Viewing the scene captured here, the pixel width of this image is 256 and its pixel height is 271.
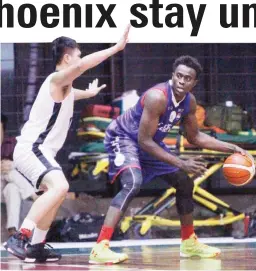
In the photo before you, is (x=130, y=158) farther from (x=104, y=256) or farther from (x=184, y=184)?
(x=104, y=256)

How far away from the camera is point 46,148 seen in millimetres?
8547

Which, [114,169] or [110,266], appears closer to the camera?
[110,266]

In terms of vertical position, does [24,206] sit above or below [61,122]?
below

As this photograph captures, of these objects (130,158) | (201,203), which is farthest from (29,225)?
(201,203)

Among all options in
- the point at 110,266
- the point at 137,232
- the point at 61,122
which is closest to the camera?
the point at 110,266

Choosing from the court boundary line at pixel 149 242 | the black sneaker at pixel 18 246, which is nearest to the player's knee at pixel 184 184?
the black sneaker at pixel 18 246

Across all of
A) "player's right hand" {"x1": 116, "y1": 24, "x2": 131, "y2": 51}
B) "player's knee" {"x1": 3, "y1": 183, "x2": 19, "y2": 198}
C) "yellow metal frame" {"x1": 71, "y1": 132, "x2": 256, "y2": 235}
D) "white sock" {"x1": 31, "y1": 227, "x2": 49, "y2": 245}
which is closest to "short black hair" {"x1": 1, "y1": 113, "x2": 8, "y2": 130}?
"player's knee" {"x1": 3, "y1": 183, "x2": 19, "y2": 198}

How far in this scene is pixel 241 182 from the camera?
870cm

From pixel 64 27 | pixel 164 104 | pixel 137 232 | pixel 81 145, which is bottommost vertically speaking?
pixel 137 232

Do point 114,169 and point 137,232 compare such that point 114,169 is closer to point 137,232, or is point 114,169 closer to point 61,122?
point 61,122

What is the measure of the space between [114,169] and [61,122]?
1.99ft

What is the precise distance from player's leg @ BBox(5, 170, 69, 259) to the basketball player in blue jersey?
45cm

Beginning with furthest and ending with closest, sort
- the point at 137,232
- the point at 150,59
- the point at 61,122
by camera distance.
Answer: the point at 150,59 < the point at 137,232 < the point at 61,122

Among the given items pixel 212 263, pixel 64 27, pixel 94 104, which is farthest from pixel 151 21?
pixel 94 104
